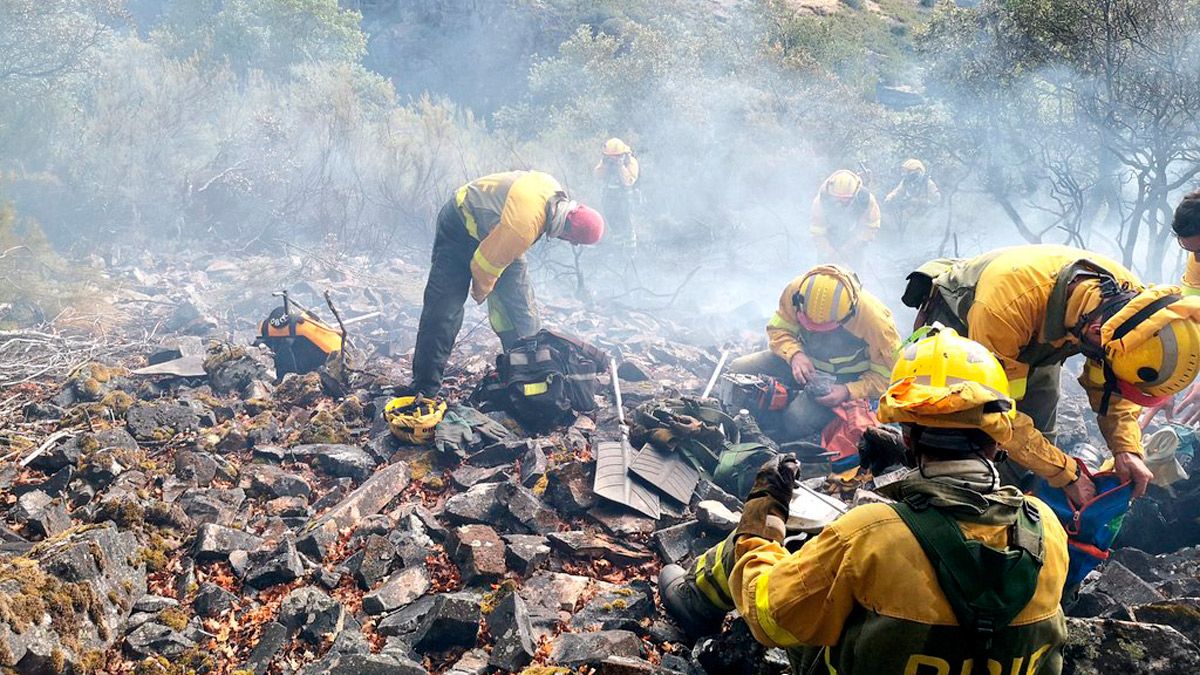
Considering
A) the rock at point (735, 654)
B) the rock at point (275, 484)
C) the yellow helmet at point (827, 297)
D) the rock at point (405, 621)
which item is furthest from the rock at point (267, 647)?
the yellow helmet at point (827, 297)

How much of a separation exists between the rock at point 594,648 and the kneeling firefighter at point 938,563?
1.01 meters

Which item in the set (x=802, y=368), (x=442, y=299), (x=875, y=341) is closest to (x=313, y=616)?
(x=442, y=299)

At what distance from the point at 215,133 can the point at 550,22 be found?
17914 mm

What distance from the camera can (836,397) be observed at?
19.2ft

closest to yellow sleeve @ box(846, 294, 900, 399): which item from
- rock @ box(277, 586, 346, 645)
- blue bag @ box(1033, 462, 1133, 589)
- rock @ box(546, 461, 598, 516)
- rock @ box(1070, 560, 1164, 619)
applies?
A: rock @ box(1070, 560, 1164, 619)

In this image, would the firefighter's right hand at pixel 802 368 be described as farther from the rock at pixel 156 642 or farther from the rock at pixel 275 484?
the rock at pixel 156 642

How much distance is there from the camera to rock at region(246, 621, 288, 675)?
3.10 metres

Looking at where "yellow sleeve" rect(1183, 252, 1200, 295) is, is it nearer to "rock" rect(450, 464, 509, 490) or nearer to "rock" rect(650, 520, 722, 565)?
"rock" rect(650, 520, 722, 565)

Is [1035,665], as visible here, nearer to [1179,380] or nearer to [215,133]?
[1179,380]

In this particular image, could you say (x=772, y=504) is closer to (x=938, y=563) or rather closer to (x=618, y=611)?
(x=938, y=563)

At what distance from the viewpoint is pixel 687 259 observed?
15.3m

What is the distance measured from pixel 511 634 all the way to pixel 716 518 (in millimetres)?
1365

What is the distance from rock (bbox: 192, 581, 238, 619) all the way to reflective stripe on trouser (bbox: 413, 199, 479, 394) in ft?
9.41

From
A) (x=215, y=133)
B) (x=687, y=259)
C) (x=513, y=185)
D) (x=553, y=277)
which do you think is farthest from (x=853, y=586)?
(x=215, y=133)
